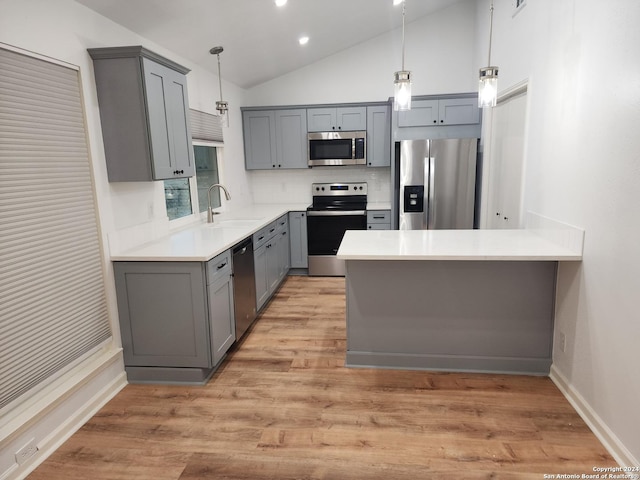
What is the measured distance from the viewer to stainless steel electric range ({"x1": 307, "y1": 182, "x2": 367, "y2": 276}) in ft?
16.7

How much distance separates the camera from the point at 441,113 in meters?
4.85

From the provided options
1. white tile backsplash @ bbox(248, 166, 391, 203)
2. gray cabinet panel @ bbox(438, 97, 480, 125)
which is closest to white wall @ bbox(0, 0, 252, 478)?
white tile backsplash @ bbox(248, 166, 391, 203)

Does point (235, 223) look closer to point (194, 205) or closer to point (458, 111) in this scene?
point (194, 205)

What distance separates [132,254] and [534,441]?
260cm

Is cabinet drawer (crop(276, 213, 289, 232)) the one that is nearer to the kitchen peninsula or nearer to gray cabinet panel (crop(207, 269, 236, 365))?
gray cabinet panel (crop(207, 269, 236, 365))

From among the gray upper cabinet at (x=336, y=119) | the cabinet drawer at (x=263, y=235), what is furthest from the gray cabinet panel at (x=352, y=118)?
the cabinet drawer at (x=263, y=235)

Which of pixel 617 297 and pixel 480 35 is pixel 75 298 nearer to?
pixel 617 297

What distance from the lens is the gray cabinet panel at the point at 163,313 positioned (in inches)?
106

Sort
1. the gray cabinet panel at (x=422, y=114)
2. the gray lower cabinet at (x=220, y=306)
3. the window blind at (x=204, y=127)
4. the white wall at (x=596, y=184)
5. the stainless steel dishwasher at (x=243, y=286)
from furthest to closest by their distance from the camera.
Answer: the gray cabinet panel at (x=422, y=114) → the window blind at (x=204, y=127) → the stainless steel dishwasher at (x=243, y=286) → the gray lower cabinet at (x=220, y=306) → the white wall at (x=596, y=184)

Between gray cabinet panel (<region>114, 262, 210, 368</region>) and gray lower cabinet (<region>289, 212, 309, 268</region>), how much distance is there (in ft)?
8.58

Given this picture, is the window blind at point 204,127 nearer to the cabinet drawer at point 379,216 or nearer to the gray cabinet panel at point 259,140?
the gray cabinet panel at point 259,140

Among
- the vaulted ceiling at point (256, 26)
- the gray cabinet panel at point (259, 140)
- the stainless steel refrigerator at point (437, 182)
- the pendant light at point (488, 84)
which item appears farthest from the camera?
the gray cabinet panel at point (259, 140)

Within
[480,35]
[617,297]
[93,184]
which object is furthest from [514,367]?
[480,35]

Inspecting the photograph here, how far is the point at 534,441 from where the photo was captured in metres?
2.12
